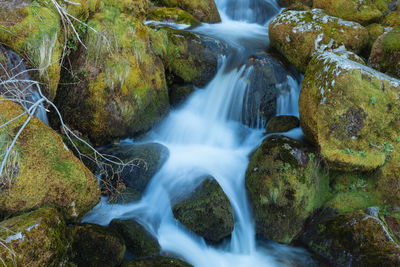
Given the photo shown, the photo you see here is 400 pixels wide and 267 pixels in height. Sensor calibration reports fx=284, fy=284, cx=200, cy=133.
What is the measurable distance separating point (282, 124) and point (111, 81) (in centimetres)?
364

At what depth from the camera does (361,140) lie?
16.4 ft

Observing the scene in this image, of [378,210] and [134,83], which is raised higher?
[134,83]

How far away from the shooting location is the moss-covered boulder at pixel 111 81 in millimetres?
5293

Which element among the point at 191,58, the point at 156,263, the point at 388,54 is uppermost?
the point at 388,54

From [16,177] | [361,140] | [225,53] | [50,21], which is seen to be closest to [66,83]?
[50,21]

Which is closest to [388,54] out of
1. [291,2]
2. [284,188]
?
[284,188]

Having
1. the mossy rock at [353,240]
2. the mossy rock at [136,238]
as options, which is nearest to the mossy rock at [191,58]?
the mossy rock at [136,238]

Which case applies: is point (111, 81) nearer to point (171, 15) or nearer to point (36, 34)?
point (36, 34)

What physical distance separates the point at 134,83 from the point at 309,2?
9011 mm

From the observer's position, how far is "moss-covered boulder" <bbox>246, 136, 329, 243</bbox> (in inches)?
195

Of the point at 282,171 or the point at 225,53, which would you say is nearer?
the point at 282,171

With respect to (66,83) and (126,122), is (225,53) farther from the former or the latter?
(66,83)

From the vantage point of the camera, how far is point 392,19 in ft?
24.4

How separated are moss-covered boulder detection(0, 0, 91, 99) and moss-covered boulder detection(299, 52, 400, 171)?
178 inches
